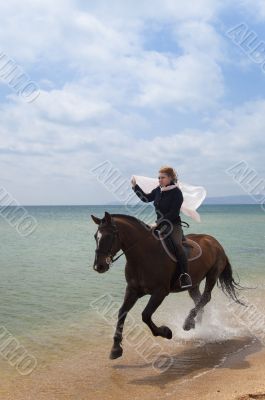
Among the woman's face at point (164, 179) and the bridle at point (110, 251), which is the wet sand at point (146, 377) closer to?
the bridle at point (110, 251)

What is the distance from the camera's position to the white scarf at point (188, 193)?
9258 millimetres

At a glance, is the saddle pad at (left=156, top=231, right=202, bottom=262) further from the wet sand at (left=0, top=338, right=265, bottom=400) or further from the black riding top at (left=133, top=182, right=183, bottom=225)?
the wet sand at (left=0, top=338, right=265, bottom=400)

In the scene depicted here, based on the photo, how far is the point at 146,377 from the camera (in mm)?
7336

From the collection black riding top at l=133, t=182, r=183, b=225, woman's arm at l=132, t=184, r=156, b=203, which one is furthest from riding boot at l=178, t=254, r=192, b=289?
woman's arm at l=132, t=184, r=156, b=203

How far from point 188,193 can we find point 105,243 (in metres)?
2.80

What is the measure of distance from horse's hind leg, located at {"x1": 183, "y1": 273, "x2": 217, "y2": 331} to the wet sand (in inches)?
27.3

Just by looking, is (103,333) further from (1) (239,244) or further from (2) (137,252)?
(1) (239,244)

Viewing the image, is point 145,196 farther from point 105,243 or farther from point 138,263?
point 105,243

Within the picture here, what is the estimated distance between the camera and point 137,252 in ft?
26.3

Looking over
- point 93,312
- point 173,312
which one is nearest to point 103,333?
point 93,312

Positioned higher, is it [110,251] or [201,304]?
[110,251]

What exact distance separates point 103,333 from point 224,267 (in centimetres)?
313

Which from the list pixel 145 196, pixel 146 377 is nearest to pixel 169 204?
pixel 145 196

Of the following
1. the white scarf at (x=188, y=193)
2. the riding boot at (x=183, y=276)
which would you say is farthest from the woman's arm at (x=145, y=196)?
the riding boot at (x=183, y=276)
